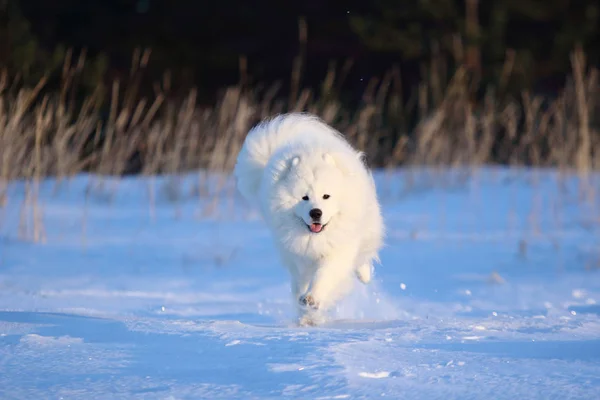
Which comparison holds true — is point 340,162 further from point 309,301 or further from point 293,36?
point 293,36

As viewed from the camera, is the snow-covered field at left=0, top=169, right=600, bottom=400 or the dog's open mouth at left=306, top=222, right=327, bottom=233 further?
the dog's open mouth at left=306, top=222, right=327, bottom=233

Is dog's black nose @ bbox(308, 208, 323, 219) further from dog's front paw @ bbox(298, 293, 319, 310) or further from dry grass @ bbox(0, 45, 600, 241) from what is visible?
dry grass @ bbox(0, 45, 600, 241)

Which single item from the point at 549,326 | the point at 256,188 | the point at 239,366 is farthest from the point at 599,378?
the point at 256,188

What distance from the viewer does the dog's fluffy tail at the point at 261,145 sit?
4.62 m

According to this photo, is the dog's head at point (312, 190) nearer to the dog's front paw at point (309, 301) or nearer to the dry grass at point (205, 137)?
the dog's front paw at point (309, 301)

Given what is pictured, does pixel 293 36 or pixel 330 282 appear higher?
pixel 293 36

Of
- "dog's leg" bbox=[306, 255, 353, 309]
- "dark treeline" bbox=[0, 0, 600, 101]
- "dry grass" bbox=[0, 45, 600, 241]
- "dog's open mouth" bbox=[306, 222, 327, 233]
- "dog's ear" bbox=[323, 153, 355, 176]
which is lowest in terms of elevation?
"dog's leg" bbox=[306, 255, 353, 309]

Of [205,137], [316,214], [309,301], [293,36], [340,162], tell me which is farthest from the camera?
[293,36]

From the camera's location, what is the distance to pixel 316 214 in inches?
156

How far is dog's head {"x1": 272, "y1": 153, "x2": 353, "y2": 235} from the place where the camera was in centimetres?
402

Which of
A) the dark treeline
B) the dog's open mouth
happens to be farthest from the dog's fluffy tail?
the dark treeline

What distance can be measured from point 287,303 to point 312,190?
39.0 inches

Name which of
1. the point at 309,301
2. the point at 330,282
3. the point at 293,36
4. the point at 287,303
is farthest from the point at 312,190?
the point at 293,36

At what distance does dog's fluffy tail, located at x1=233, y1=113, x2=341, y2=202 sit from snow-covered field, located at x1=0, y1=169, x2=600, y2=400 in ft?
2.36
